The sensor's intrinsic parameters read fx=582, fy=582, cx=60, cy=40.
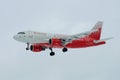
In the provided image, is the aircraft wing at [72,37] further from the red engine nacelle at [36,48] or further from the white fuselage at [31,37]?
the red engine nacelle at [36,48]

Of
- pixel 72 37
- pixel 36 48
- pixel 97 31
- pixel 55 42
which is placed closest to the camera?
pixel 55 42

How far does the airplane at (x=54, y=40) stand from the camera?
154 m

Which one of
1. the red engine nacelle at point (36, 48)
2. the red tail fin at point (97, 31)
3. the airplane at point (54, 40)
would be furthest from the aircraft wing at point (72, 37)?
the red tail fin at point (97, 31)

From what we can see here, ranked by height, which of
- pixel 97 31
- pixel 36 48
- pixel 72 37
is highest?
pixel 72 37

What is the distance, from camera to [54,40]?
516ft

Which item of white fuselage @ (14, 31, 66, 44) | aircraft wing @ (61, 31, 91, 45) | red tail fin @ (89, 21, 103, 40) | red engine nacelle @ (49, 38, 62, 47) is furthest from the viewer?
red tail fin @ (89, 21, 103, 40)

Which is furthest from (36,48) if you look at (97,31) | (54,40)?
(97,31)

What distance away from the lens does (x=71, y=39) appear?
159875 mm

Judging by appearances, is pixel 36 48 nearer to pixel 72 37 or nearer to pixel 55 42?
pixel 55 42

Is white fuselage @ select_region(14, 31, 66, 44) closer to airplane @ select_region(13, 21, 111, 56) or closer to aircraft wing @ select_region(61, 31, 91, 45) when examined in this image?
airplane @ select_region(13, 21, 111, 56)

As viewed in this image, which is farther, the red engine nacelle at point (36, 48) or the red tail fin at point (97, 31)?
the red tail fin at point (97, 31)

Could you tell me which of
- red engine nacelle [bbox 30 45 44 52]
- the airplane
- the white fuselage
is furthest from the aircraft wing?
red engine nacelle [bbox 30 45 44 52]

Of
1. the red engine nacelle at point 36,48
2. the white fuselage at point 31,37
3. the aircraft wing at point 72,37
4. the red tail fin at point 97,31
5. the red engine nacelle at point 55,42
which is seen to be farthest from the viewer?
the red tail fin at point 97,31

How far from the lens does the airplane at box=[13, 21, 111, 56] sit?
154 meters
